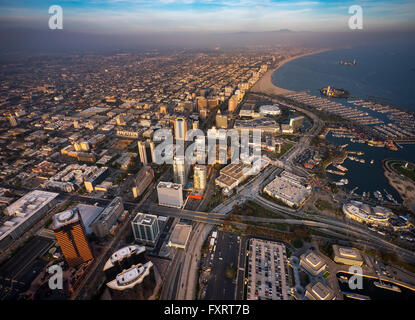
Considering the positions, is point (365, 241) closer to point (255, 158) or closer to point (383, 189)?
point (383, 189)

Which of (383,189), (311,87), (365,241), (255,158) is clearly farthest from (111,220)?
(311,87)

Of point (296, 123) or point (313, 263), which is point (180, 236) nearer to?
point (313, 263)

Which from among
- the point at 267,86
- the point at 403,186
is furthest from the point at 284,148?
the point at 267,86

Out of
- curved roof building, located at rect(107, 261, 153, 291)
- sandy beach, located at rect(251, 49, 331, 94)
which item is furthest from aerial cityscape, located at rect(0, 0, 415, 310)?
sandy beach, located at rect(251, 49, 331, 94)

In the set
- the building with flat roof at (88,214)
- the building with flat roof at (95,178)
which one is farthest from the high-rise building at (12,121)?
the building with flat roof at (88,214)

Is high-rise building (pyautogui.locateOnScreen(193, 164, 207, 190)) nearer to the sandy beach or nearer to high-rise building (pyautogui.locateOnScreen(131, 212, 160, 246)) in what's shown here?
high-rise building (pyautogui.locateOnScreen(131, 212, 160, 246))

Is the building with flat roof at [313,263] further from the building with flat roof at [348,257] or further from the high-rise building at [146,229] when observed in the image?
the high-rise building at [146,229]
